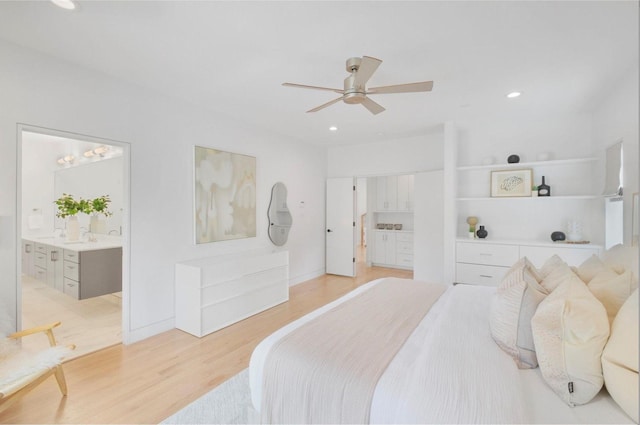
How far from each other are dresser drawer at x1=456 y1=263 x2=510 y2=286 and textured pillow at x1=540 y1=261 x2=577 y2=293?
1.98 metres

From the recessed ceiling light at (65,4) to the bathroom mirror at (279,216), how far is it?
3021 millimetres

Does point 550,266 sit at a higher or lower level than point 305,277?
higher

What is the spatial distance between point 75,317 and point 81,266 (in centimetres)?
58

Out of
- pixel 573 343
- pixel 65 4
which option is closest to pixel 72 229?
pixel 65 4

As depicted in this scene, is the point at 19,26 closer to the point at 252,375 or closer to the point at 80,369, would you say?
the point at 80,369

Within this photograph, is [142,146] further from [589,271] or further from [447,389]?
[589,271]

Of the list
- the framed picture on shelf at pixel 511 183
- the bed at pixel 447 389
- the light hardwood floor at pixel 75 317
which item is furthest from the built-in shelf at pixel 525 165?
the light hardwood floor at pixel 75 317

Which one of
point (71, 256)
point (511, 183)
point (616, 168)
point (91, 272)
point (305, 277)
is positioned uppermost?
point (511, 183)

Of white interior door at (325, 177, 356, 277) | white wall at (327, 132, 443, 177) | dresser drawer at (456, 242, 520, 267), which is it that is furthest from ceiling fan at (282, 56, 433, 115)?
white interior door at (325, 177, 356, 277)

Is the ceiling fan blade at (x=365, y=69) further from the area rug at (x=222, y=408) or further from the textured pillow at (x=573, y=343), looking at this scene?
the area rug at (x=222, y=408)

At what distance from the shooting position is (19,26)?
1.99 meters

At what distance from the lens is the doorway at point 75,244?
285cm

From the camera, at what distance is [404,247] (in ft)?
20.5

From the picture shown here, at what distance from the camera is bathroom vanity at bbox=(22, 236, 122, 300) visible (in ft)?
11.7
